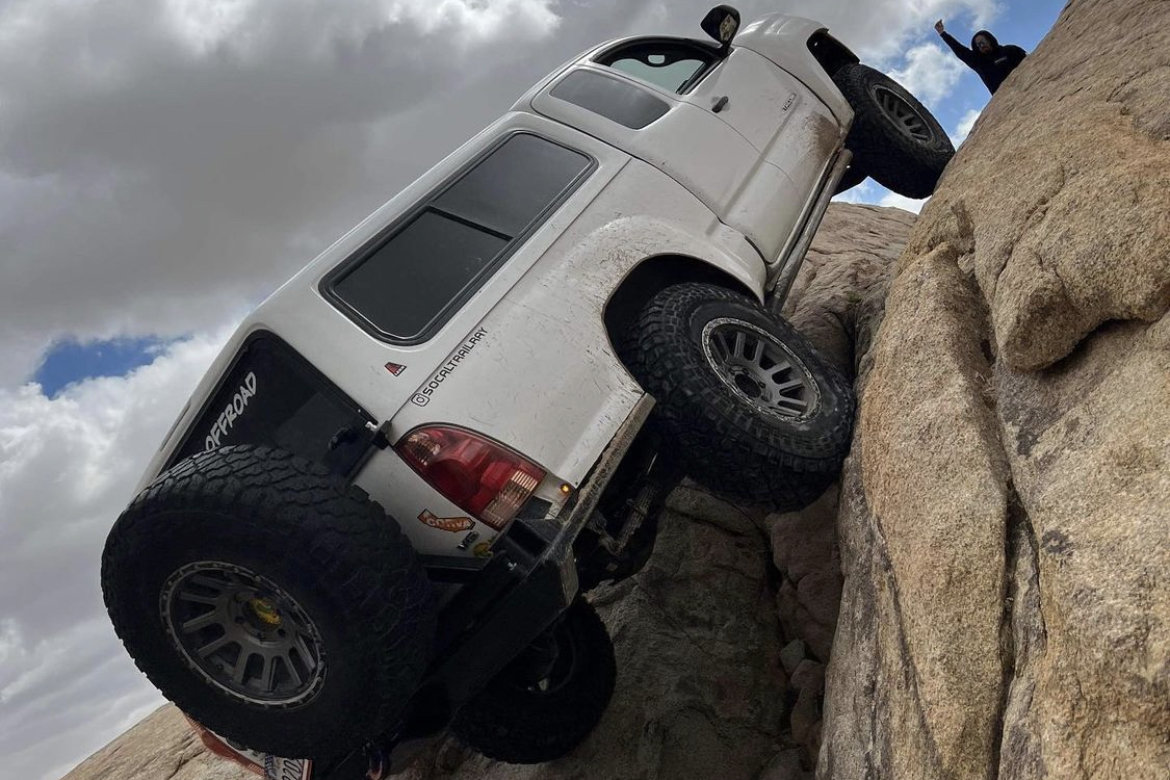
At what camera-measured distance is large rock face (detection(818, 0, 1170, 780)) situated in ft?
6.91

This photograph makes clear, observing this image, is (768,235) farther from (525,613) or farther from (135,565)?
(135,565)

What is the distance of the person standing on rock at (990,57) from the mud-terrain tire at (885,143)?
1.34 meters

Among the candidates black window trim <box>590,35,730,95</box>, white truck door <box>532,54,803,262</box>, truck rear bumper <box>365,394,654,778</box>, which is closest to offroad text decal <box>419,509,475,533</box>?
truck rear bumper <box>365,394,654,778</box>

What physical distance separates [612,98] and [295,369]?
2.44 meters

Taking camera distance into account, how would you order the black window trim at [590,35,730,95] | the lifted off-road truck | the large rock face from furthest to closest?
the black window trim at [590,35,730,95] → the lifted off-road truck → the large rock face

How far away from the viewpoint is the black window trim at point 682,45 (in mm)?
5473

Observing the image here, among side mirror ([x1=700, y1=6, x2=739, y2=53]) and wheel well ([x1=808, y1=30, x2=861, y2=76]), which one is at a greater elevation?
side mirror ([x1=700, y1=6, x2=739, y2=53])

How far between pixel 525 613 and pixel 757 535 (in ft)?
8.28

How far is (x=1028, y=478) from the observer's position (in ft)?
8.95

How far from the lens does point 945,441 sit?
3.12 m

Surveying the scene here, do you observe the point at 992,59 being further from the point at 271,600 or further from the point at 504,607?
the point at 271,600

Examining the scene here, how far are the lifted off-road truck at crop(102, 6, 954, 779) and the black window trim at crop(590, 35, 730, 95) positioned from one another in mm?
260

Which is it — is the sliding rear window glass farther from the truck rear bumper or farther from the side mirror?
the truck rear bumper

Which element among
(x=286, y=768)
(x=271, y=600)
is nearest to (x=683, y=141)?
(x=271, y=600)
